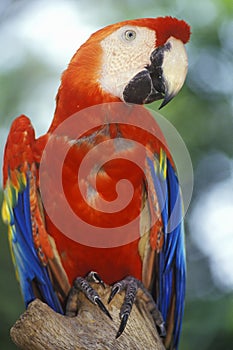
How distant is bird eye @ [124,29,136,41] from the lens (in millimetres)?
1225

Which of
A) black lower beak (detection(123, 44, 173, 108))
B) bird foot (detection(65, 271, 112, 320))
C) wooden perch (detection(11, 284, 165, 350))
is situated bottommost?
wooden perch (detection(11, 284, 165, 350))

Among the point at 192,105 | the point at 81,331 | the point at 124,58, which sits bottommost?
the point at 81,331

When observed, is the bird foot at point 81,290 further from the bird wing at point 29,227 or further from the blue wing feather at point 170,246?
the blue wing feather at point 170,246

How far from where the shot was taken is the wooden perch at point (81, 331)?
1038 mm

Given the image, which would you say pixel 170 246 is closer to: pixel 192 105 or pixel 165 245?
pixel 165 245

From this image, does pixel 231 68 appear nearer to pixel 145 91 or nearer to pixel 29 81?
pixel 145 91

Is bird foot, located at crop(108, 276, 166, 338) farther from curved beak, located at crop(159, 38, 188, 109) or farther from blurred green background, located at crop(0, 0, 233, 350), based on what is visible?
curved beak, located at crop(159, 38, 188, 109)

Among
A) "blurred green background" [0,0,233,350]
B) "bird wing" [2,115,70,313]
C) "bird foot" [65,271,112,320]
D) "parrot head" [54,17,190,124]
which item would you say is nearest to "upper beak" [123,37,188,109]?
"parrot head" [54,17,190,124]

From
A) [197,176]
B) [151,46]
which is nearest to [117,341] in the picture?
[197,176]

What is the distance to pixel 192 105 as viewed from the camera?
140 cm

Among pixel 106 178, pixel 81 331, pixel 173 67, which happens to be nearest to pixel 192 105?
pixel 173 67

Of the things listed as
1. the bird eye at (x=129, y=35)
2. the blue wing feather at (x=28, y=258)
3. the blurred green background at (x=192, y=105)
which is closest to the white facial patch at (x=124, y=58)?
the bird eye at (x=129, y=35)

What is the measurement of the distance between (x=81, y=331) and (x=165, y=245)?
A: 1.06 feet

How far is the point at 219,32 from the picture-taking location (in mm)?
1470
